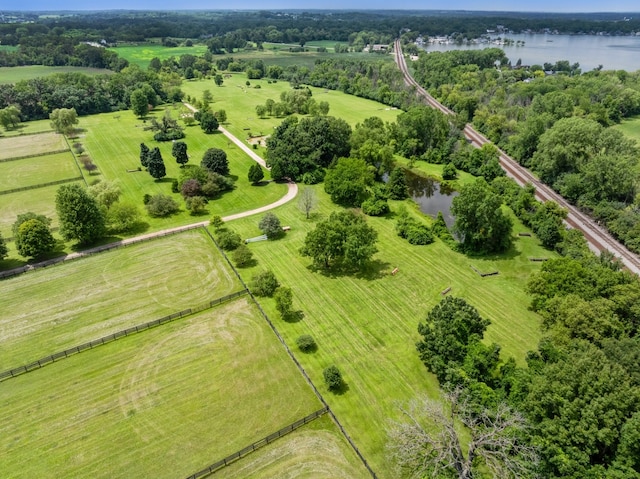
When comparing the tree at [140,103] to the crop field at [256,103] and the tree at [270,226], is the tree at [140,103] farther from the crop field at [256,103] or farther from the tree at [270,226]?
the tree at [270,226]

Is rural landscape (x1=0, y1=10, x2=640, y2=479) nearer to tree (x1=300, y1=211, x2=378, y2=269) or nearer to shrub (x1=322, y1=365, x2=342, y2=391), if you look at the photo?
shrub (x1=322, y1=365, x2=342, y2=391)

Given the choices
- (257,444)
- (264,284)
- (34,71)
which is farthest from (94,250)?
(34,71)

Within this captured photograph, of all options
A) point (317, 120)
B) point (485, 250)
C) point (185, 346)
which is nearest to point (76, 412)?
point (185, 346)

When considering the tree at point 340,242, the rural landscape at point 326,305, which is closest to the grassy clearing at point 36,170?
the rural landscape at point 326,305

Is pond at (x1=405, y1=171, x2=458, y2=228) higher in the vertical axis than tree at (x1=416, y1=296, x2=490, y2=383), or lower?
lower

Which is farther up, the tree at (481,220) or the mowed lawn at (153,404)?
the tree at (481,220)

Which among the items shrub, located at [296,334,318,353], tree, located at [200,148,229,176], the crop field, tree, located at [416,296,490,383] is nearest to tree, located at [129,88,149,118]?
the crop field

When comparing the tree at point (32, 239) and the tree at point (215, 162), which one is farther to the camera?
the tree at point (215, 162)
